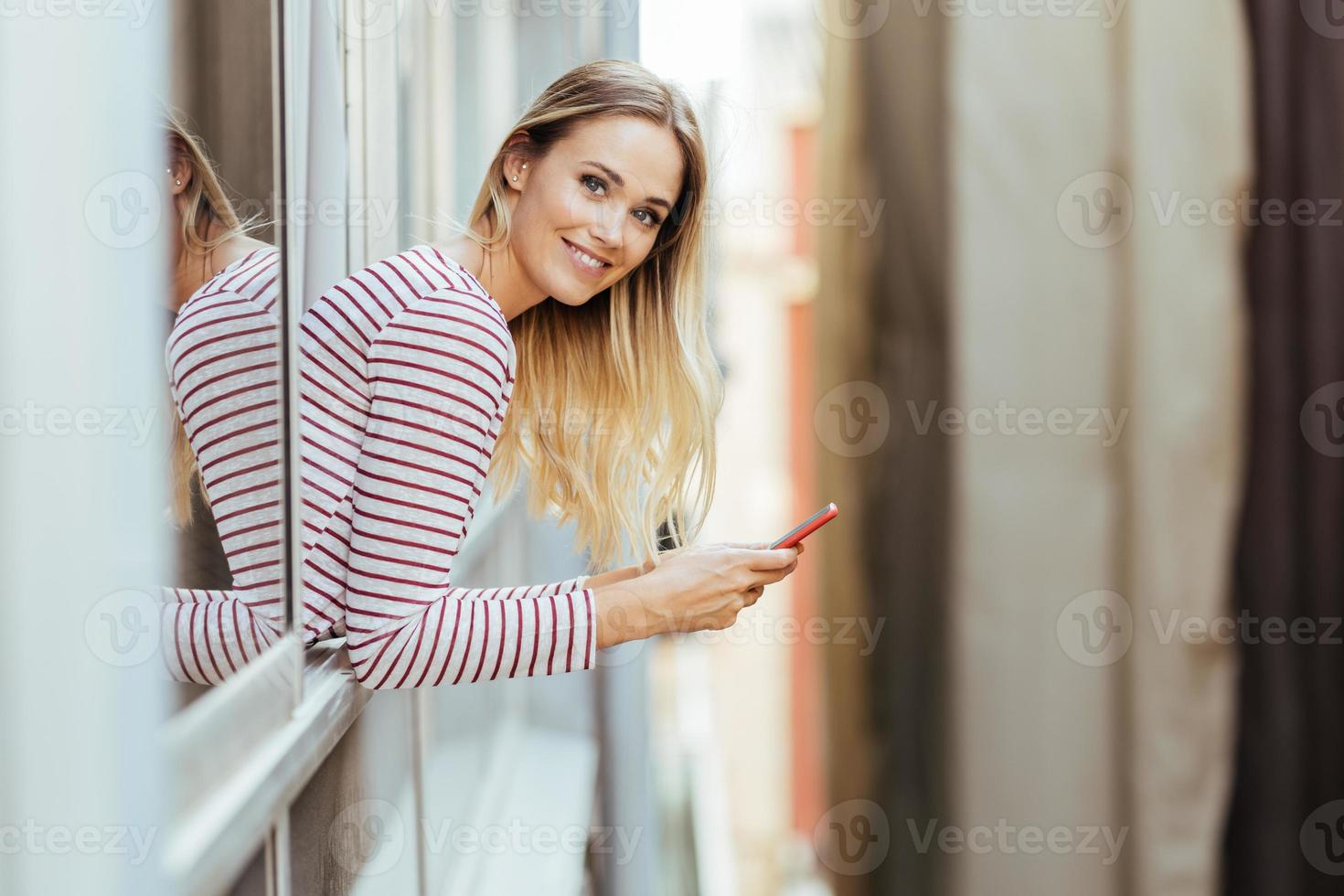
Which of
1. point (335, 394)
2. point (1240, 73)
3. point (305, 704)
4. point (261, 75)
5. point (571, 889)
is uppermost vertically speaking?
point (1240, 73)

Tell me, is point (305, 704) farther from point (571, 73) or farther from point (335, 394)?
point (571, 73)

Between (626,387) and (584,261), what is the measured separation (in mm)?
80

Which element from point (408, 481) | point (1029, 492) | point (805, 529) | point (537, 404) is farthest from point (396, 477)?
point (1029, 492)

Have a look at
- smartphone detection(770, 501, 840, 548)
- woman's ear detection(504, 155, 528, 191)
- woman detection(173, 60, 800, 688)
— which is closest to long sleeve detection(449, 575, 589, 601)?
woman detection(173, 60, 800, 688)

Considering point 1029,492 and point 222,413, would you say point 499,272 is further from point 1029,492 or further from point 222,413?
point 1029,492

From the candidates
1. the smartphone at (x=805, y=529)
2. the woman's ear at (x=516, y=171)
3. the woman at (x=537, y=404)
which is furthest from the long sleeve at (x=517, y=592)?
the woman's ear at (x=516, y=171)

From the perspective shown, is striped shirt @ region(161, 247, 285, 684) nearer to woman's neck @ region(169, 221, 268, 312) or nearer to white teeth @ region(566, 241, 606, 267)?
woman's neck @ region(169, 221, 268, 312)

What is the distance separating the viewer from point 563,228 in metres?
0.56

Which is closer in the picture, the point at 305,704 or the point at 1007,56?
the point at 305,704

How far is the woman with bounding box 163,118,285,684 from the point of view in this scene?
1.18 feet

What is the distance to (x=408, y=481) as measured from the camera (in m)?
0.50

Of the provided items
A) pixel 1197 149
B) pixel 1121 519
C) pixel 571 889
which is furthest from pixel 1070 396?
pixel 571 889

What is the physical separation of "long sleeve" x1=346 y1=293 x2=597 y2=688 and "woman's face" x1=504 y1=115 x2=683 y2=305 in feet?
0.20

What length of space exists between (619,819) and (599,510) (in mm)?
420
